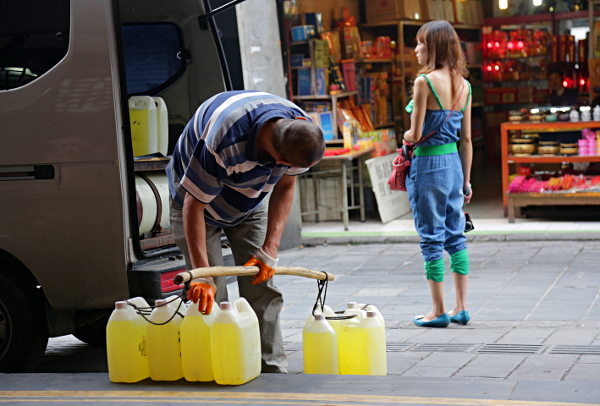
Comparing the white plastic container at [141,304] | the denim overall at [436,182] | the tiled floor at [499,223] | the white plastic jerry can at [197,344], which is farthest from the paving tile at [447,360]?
the tiled floor at [499,223]

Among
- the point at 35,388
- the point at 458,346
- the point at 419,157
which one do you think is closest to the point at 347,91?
the point at 419,157

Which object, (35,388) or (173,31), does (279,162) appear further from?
(173,31)

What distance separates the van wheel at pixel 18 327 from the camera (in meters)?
5.37

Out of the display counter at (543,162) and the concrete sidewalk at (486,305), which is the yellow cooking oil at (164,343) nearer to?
the concrete sidewalk at (486,305)

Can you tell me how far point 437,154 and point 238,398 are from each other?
8.12 feet

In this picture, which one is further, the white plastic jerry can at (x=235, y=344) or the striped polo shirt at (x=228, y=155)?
the white plastic jerry can at (x=235, y=344)

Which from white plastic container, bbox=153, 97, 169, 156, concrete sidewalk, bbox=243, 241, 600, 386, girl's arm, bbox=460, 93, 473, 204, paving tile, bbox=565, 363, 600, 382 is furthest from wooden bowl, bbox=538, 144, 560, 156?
paving tile, bbox=565, 363, 600, 382

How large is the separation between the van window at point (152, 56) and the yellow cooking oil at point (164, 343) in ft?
8.33

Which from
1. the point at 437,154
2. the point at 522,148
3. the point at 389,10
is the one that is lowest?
the point at 522,148

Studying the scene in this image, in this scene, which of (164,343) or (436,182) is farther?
(436,182)

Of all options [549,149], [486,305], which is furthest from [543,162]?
[486,305]

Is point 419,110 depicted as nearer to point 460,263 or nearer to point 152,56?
point 460,263

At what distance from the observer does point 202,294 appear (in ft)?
14.8

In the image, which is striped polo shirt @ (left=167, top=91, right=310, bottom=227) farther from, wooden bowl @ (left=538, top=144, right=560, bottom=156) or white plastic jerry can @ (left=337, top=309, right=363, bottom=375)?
wooden bowl @ (left=538, top=144, right=560, bottom=156)
